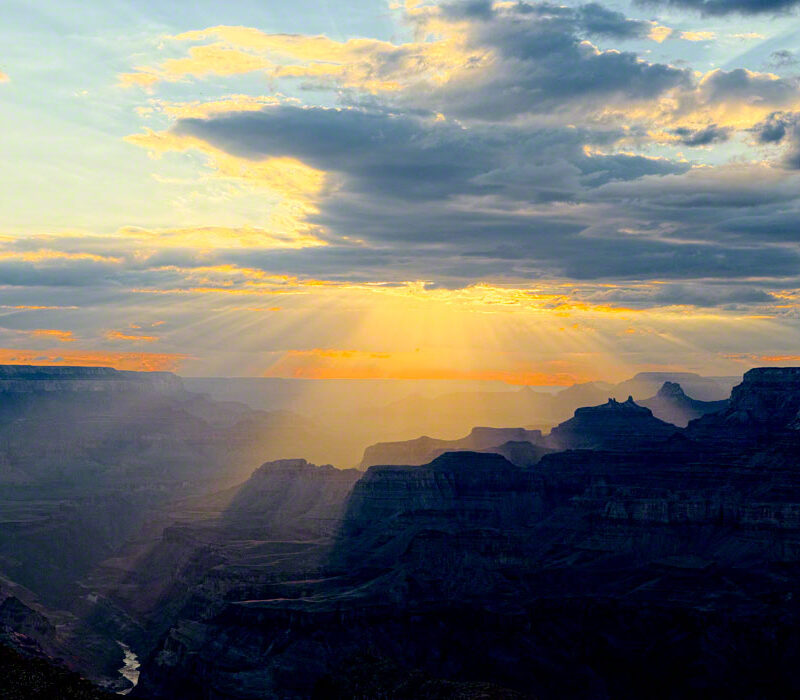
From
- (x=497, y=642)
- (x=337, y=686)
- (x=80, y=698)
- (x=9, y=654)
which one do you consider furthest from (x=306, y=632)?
(x=80, y=698)

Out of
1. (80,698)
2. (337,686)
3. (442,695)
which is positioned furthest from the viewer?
(337,686)

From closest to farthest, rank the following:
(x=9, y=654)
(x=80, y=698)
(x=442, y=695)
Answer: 1. (x=80, y=698)
2. (x=9, y=654)
3. (x=442, y=695)

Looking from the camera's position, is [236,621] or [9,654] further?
[236,621]

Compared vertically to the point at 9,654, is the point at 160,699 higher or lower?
lower

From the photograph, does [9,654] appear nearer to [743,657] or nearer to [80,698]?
[80,698]

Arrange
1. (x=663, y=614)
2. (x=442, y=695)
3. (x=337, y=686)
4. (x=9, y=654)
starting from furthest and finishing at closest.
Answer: (x=663, y=614) → (x=337, y=686) → (x=442, y=695) → (x=9, y=654)

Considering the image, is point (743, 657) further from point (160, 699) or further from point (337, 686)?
point (160, 699)

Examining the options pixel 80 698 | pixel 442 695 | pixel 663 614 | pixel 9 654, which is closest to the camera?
pixel 80 698

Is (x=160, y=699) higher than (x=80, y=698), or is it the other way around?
(x=80, y=698)

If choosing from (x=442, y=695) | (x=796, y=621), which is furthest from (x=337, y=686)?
(x=796, y=621)
